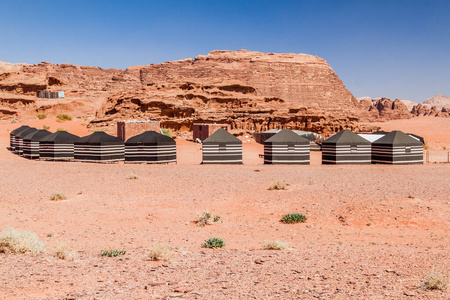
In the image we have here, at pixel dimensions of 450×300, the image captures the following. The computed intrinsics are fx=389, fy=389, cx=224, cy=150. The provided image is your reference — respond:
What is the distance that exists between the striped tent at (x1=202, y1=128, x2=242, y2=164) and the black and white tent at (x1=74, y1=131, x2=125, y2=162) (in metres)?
5.33

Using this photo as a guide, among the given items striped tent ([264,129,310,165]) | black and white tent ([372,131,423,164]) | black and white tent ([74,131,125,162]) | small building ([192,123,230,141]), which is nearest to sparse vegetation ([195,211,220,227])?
striped tent ([264,129,310,165])

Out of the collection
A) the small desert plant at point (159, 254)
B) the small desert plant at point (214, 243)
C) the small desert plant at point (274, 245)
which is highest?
the small desert plant at point (159, 254)

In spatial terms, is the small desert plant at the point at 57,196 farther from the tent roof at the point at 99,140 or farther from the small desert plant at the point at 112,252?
the tent roof at the point at 99,140

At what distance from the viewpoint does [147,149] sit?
21.5 metres

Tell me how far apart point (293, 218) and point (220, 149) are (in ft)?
41.1

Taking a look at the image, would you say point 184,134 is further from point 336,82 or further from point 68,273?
point 336,82

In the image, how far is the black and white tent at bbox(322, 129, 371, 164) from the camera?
21.3 m

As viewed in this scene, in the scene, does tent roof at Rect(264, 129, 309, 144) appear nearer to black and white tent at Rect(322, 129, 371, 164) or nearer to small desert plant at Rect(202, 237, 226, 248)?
black and white tent at Rect(322, 129, 371, 164)

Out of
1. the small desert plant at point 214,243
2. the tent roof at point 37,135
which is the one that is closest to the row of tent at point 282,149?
the tent roof at point 37,135

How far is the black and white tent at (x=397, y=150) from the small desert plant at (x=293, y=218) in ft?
45.4

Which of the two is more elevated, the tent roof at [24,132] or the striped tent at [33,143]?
the tent roof at [24,132]

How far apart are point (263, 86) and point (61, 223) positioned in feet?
288

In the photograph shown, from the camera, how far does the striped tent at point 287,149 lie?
21250 millimetres

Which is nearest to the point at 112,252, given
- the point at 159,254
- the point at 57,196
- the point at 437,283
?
the point at 159,254
